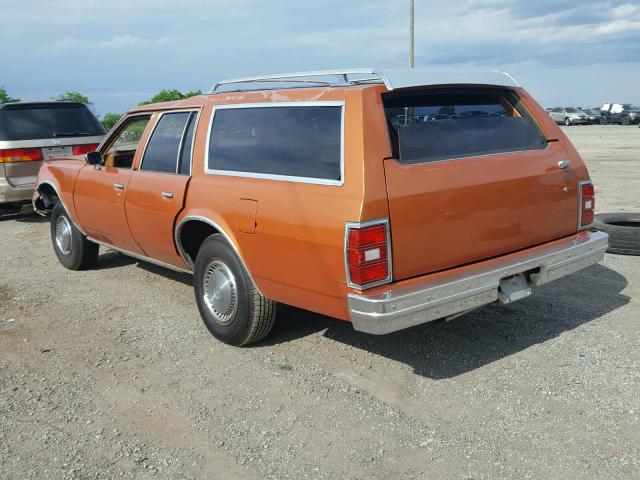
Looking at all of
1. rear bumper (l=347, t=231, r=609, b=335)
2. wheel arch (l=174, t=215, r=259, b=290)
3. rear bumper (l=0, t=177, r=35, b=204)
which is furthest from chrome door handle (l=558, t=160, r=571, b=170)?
rear bumper (l=0, t=177, r=35, b=204)

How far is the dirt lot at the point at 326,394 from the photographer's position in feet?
10.2

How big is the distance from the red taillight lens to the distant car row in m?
42.8

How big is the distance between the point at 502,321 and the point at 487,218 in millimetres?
1312

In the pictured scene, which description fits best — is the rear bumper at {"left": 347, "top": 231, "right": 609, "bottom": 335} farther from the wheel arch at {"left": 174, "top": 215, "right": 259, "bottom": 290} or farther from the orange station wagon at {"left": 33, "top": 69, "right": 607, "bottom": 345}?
the wheel arch at {"left": 174, "top": 215, "right": 259, "bottom": 290}

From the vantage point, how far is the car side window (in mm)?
5660

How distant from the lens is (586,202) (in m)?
4.43

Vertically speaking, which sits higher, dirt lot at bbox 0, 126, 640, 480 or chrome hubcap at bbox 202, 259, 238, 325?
chrome hubcap at bbox 202, 259, 238, 325

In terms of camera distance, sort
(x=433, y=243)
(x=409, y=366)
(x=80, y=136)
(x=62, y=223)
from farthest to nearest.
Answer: (x=80, y=136) → (x=62, y=223) → (x=409, y=366) → (x=433, y=243)

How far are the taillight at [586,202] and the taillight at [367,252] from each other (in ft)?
5.85

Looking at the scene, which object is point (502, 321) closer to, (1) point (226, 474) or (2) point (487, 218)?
(2) point (487, 218)

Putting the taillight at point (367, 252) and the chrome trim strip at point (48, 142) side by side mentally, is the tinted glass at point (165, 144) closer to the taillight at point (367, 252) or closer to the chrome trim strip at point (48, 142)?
the taillight at point (367, 252)

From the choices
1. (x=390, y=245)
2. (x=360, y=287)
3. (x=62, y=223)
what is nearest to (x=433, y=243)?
(x=390, y=245)

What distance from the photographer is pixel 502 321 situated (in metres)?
4.80

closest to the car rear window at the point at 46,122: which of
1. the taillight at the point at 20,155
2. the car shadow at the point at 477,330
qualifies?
the taillight at the point at 20,155
